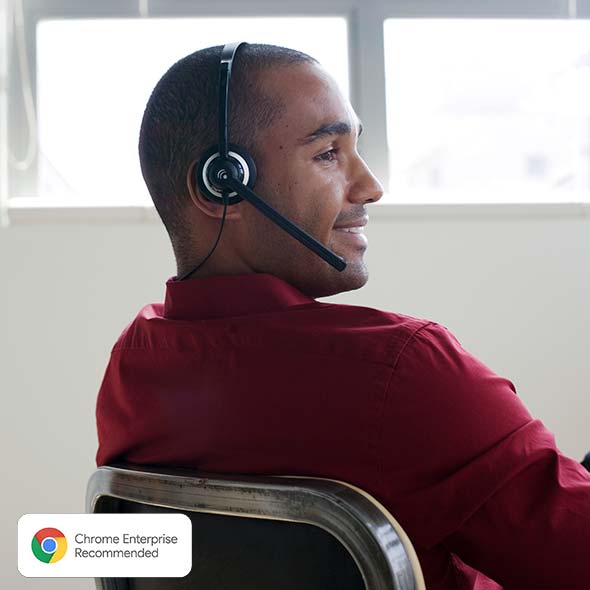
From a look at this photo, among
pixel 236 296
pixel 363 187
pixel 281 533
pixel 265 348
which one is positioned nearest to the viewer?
pixel 281 533

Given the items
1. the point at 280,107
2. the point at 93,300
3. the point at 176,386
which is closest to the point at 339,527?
the point at 176,386

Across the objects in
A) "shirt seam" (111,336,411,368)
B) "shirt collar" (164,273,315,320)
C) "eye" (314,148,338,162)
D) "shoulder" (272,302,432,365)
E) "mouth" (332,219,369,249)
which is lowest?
"shirt seam" (111,336,411,368)

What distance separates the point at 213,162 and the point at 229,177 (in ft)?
0.13

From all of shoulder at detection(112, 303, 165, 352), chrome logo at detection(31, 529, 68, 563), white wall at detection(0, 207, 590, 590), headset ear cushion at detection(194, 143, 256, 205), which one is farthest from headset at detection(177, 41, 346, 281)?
white wall at detection(0, 207, 590, 590)

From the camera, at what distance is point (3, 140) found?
2.15 meters

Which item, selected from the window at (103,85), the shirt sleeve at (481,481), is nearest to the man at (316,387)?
the shirt sleeve at (481,481)

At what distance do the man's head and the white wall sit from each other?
46.5 inches

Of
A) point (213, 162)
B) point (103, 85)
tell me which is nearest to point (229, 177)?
point (213, 162)

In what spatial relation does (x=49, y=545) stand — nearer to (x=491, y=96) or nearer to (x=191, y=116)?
(x=191, y=116)

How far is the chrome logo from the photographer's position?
0.77 m

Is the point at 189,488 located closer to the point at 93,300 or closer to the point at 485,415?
the point at 485,415

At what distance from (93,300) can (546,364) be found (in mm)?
1177

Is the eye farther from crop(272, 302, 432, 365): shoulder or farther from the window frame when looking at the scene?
the window frame

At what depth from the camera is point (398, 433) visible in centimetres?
64
